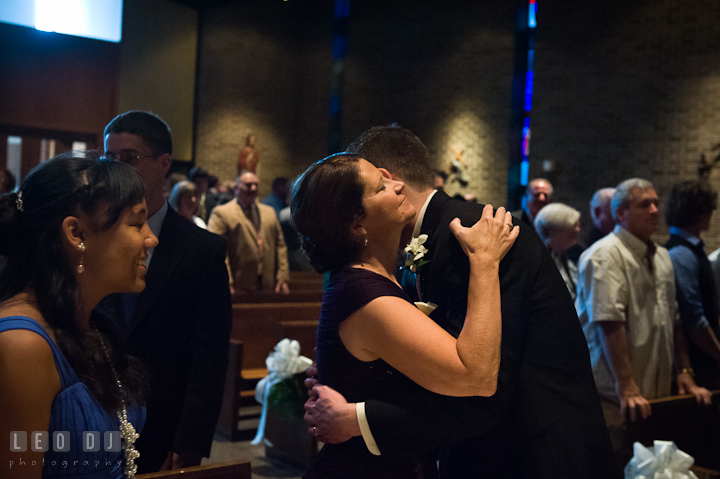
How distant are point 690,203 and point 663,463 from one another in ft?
5.95

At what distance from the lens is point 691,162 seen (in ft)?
28.8

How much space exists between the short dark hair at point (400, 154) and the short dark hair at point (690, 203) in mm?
2513

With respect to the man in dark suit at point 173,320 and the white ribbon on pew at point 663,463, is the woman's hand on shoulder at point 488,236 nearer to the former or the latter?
the man in dark suit at point 173,320

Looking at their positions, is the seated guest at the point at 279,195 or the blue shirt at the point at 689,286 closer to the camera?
the blue shirt at the point at 689,286

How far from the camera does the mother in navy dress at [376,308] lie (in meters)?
1.43

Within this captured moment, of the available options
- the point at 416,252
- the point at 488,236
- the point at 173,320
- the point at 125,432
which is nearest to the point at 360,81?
the point at 173,320

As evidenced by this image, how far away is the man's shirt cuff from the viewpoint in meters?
1.51

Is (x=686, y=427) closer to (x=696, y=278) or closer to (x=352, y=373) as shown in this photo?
(x=696, y=278)

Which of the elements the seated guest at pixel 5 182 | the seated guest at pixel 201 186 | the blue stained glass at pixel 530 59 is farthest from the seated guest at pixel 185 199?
the blue stained glass at pixel 530 59

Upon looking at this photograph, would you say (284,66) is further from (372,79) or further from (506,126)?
(506,126)

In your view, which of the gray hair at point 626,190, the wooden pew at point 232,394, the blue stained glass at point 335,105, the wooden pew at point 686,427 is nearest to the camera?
the wooden pew at point 686,427

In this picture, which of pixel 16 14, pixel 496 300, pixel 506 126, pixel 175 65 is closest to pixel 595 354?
pixel 496 300

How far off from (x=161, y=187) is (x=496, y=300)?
1.33 metres

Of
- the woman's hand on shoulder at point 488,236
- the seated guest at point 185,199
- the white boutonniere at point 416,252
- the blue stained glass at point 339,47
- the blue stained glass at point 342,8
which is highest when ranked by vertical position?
the blue stained glass at point 342,8
